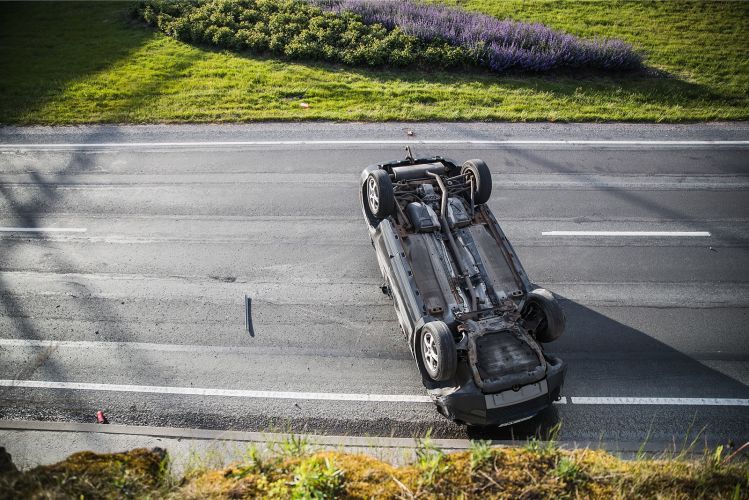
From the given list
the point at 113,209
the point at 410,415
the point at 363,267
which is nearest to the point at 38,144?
the point at 113,209

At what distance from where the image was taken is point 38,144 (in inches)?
502

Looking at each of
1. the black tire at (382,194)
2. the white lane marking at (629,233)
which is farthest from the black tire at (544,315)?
the white lane marking at (629,233)

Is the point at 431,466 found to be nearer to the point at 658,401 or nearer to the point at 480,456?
the point at 480,456

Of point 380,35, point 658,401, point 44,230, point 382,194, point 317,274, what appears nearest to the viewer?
point 658,401

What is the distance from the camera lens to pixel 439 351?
6098 mm

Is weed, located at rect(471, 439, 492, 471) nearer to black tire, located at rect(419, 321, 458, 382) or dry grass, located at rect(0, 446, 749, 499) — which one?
dry grass, located at rect(0, 446, 749, 499)

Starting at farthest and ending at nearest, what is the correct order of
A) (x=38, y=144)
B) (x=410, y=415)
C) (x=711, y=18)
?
1. (x=711, y=18)
2. (x=38, y=144)
3. (x=410, y=415)

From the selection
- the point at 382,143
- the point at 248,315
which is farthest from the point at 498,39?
the point at 248,315

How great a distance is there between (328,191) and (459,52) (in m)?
7.33

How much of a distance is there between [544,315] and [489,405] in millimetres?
1463

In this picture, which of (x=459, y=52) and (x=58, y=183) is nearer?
(x=58, y=183)

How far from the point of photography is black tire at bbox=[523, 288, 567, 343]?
662 centimetres

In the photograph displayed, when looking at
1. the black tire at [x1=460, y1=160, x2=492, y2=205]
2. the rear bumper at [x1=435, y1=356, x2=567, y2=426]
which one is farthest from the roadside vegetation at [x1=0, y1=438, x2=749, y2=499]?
the black tire at [x1=460, y1=160, x2=492, y2=205]

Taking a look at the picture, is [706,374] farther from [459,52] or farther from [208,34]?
[208,34]
